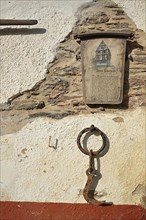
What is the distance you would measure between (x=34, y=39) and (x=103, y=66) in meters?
0.60

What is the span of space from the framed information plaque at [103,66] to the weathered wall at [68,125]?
78mm

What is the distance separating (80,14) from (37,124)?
3.11 ft

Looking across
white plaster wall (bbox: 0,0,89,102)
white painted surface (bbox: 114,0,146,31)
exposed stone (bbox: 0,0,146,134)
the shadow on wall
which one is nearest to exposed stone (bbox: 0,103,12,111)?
exposed stone (bbox: 0,0,146,134)

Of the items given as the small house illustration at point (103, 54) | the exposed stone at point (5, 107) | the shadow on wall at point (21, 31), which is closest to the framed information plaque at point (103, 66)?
the small house illustration at point (103, 54)

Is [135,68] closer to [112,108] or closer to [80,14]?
[112,108]

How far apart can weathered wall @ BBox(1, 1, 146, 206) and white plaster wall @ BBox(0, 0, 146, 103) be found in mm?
11

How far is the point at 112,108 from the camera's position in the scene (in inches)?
121

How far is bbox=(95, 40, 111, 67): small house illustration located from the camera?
297 centimetres

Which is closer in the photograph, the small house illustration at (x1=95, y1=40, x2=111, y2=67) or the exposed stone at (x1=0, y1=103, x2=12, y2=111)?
the small house illustration at (x1=95, y1=40, x2=111, y2=67)

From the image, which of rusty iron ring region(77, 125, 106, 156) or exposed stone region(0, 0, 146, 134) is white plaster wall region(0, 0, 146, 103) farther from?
rusty iron ring region(77, 125, 106, 156)

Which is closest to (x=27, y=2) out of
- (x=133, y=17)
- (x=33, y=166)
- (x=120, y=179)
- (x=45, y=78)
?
(x=45, y=78)

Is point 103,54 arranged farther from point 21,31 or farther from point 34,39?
point 21,31

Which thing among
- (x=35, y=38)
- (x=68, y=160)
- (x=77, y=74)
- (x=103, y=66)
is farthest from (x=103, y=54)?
(x=68, y=160)

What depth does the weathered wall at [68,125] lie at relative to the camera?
3062 millimetres
